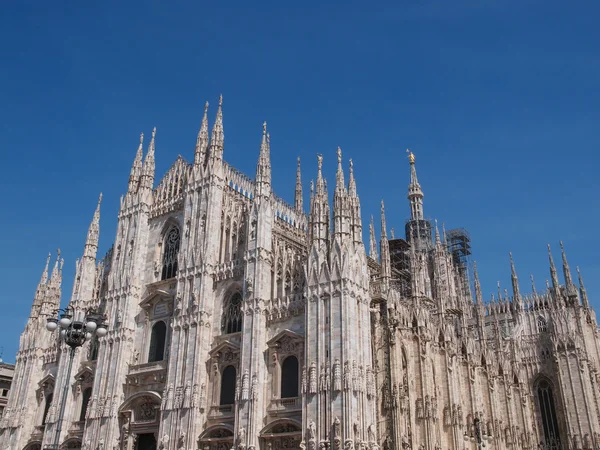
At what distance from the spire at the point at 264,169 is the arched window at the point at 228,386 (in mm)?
11675

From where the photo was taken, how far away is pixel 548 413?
57.8m

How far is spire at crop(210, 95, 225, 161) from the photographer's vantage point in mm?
44875

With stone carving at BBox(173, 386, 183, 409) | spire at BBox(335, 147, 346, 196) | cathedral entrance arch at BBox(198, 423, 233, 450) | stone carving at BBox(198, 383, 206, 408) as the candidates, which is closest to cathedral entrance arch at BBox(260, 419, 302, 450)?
cathedral entrance arch at BBox(198, 423, 233, 450)

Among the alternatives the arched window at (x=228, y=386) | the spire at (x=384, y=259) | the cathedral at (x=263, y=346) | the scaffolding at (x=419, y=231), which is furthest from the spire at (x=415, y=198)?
the arched window at (x=228, y=386)

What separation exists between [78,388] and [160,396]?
958 centimetres

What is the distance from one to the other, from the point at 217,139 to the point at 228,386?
1854cm

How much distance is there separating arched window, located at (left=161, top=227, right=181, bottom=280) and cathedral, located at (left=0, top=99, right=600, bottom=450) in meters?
0.13

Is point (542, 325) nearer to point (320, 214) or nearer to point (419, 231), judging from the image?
point (419, 231)

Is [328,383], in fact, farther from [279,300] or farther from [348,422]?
[279,300]

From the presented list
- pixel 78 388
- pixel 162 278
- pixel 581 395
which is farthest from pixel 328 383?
pixel 581 395

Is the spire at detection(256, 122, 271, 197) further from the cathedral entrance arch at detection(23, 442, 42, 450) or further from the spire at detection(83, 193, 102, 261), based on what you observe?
the cathedral entrance arch at detection(23, 442, 42, 450)

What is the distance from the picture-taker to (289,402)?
1353 inches

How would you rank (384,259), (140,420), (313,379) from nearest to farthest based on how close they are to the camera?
(313,379)
(140,420)
(384,259)

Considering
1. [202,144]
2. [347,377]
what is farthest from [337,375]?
[202,144]
